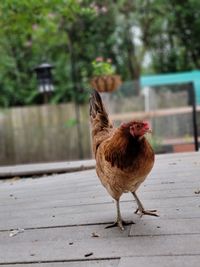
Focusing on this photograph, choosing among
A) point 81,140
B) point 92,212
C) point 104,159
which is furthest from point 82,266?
point 81,140

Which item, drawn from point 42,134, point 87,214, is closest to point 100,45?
point 42,134

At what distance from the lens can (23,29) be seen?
24.5ft

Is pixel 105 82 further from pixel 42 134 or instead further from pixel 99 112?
pixel 42 134

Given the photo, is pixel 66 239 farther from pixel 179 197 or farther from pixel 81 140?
pixel 81 140

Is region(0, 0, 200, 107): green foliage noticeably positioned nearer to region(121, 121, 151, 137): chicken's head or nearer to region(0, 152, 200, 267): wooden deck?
region(0, 152, 200, 267): wooden deck

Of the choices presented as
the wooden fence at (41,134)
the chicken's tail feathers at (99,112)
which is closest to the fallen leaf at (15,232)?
the chicken's tail feathers at (99,112)

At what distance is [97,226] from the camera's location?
2.68 meters

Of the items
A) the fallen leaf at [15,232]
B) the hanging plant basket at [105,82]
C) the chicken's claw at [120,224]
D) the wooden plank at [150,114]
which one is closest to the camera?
the chicken's claw at [120,224]

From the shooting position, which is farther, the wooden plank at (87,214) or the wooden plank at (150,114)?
the wooden plank at (150,114)

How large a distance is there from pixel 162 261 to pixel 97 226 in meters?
0.75

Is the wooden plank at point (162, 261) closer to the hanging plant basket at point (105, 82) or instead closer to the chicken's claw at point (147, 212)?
the chicken's claw at point (147, 212)

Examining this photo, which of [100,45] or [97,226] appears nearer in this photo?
[97,226]

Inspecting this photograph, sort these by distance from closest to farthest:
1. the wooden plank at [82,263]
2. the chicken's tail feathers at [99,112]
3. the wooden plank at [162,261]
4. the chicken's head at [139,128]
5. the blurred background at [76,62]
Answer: the wooden plank at [162,261]
the wooden plank at [82,263]
the chicken's head at [139,128]
the chicken's tail feathers at [99,112]
the blurred background at [76,62]

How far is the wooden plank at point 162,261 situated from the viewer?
195 centimetres
